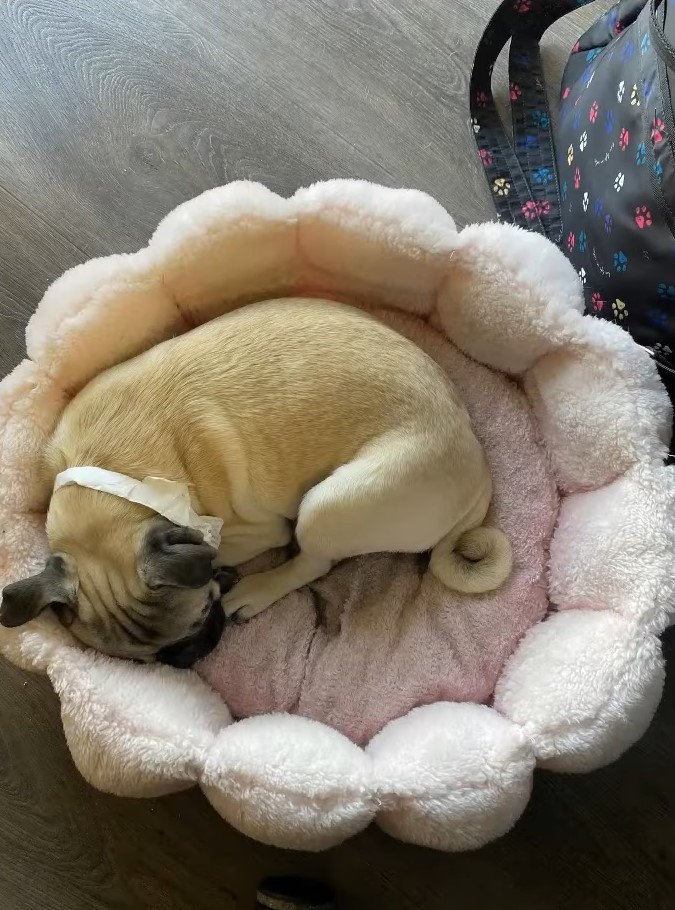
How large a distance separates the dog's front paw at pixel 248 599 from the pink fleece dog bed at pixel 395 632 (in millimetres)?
39

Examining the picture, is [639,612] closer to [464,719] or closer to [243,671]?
[464,719]

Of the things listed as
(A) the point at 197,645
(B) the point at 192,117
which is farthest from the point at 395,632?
(B) the point at 192,117

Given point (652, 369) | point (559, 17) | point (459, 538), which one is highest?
point (559, 17)

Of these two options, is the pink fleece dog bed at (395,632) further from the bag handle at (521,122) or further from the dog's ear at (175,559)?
the bag handle at (521,122)

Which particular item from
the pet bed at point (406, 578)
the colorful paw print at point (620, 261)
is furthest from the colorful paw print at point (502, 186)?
the colorful paw print at point (620, 261)

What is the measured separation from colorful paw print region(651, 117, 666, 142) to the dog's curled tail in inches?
41.1

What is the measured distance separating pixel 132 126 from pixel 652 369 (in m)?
1.85

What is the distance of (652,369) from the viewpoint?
1.97 m

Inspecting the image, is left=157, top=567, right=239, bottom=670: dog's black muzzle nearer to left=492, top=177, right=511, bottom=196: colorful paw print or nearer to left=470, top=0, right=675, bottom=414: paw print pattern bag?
left=470, top=0, right=675, bottom=414: paw print pattern bag

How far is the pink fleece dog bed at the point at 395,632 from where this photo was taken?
2053 millimetres

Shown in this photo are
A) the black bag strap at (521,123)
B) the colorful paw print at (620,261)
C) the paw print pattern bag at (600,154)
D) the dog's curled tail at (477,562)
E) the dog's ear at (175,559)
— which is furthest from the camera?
the black bag strap at (521,123)

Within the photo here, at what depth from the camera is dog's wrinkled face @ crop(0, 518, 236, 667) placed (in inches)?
61.9

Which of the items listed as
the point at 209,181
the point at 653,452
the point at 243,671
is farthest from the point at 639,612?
the point at 209,181

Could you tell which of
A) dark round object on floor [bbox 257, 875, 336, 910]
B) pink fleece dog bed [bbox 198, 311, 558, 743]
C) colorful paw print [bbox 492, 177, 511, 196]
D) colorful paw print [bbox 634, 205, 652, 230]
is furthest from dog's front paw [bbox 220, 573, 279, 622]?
colorful paw print [bbox 492, 177, 511, 196]
